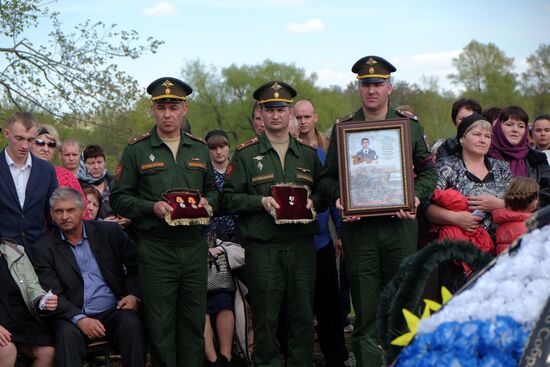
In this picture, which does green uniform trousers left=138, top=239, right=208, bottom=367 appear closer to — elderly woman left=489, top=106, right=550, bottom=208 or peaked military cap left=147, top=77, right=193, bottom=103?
peaked military cap left=147, top=77, right=193, bottom=103

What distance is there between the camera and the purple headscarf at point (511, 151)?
6.93 m

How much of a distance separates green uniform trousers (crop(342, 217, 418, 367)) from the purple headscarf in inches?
52.4

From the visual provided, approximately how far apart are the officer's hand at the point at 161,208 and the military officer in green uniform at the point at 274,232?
653 mm

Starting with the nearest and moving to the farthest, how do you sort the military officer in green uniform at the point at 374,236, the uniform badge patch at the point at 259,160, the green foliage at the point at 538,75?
1. the military officer in green uniform at the point at 374,236
2. the uniform badge patch at the point at 259,160
3. the green foliage at the point at 538,75

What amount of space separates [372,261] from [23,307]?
2920mm

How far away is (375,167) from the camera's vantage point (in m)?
6.14

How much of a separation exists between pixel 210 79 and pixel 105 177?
5532 centimetres

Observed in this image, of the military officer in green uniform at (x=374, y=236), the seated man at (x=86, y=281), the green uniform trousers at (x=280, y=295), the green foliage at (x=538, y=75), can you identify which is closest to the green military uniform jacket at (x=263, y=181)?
the green uniform trousers at (x=280, y=295)

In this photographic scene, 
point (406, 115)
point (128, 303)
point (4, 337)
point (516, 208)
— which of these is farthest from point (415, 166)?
point (4, 337)

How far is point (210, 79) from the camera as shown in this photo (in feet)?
207

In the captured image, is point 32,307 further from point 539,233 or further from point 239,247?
point 539,233

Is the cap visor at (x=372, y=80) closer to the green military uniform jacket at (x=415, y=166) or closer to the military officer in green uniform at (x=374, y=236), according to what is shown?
the military officer in green uniform at (x=374, y=236)

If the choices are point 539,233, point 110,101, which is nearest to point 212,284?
point 539,233

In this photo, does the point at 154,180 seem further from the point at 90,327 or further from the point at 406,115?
the point at 406,115
